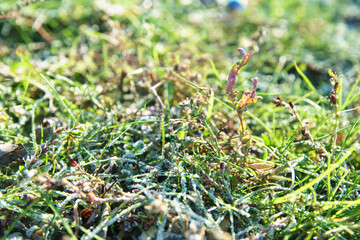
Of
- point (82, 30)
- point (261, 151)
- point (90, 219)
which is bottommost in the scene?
point (90, 219)

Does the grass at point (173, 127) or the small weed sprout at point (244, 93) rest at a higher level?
the small weed sprout at point (244, 93)

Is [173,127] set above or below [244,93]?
below

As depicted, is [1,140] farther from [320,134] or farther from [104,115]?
[320,134]

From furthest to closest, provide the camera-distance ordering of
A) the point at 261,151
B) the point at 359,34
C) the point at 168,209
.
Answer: the point at 359,34 < the point at 261,151 < the point at 168,209

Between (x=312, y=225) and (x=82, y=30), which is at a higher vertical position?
(x=82, y=30)

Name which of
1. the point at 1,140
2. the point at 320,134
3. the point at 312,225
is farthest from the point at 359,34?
the point at 1,140

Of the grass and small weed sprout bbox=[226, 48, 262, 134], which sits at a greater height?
small weed sprout bbox=[226, 48, 262, 134]

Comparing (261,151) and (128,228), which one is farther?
(261,151)

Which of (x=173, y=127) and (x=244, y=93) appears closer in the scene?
(x=244, y=93)
